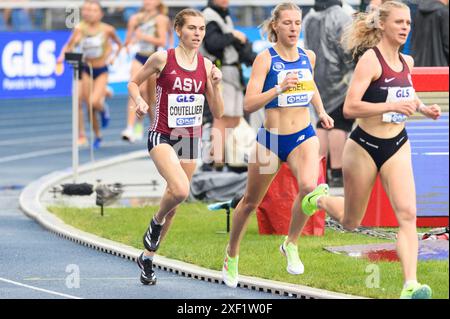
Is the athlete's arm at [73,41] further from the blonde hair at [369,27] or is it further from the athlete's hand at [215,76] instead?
the blonde hair at [369,27]

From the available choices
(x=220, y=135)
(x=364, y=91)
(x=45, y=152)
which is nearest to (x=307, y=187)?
(x=364, y=91)

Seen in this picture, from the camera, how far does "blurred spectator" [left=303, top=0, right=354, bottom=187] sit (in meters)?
19.0

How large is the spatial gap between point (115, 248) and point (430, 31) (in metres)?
4.82

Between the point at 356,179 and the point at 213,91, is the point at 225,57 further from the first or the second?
the point at 356,179

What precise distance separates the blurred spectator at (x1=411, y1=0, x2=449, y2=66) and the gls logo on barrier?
36.0 ft

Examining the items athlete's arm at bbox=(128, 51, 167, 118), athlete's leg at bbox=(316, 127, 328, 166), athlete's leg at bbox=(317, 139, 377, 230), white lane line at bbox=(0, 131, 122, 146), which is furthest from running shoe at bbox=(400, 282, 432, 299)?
white lane line at bbox=(0, 131, 122, 146)

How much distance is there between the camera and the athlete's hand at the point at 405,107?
35.7ft

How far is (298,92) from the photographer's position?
12.4 m

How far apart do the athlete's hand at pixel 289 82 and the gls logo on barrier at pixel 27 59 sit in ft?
52.3

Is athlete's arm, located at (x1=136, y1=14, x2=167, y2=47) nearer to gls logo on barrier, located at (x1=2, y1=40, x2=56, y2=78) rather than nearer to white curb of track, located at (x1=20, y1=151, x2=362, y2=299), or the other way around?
white curb of track, located at (x1=20, y1=151, x2=362, y2=299)

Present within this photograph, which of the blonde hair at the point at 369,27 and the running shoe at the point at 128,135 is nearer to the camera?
the blonde hair at the point at 369,27

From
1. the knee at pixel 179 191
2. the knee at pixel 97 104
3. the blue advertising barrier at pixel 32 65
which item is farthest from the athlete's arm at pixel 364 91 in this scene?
the blue advertising barrier at pixel 32 65
